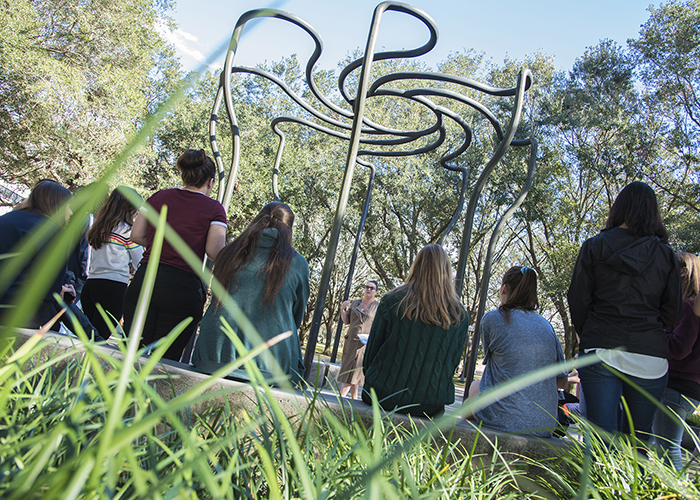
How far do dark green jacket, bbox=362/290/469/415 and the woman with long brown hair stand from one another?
505 mm

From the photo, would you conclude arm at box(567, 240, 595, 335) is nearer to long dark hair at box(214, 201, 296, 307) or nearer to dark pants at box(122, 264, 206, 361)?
long dark hair at box(214, 201, 296, 307)

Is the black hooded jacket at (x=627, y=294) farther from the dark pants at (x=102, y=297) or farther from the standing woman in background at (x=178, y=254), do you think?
the dark pants at (x=102, y=297)

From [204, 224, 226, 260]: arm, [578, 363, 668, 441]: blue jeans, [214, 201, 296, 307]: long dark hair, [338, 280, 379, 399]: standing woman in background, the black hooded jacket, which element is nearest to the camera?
[578, 363, 668, 441]: blue jeans

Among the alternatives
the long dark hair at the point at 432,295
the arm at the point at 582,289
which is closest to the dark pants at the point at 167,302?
the long dark hair at the point at 432,295

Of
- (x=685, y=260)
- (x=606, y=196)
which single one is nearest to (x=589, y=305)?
(x=685, y=260)

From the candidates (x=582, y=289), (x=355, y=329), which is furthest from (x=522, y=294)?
(x=355, y=329)

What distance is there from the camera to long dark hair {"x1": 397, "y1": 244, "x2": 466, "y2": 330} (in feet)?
9.09

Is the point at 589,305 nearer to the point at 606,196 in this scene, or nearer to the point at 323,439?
the point at 323,439

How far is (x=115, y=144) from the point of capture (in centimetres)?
1625

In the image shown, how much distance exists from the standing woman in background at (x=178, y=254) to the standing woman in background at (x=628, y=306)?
222 cm

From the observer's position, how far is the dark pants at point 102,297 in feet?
12.3

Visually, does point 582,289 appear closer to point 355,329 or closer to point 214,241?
point 214,241

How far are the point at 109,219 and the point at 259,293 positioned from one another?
185 centimetres

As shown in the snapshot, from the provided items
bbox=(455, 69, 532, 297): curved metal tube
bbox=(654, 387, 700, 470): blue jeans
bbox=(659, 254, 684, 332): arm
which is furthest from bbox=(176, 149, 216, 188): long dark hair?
bbox=(654, 387, 700, 470): blue jeans
